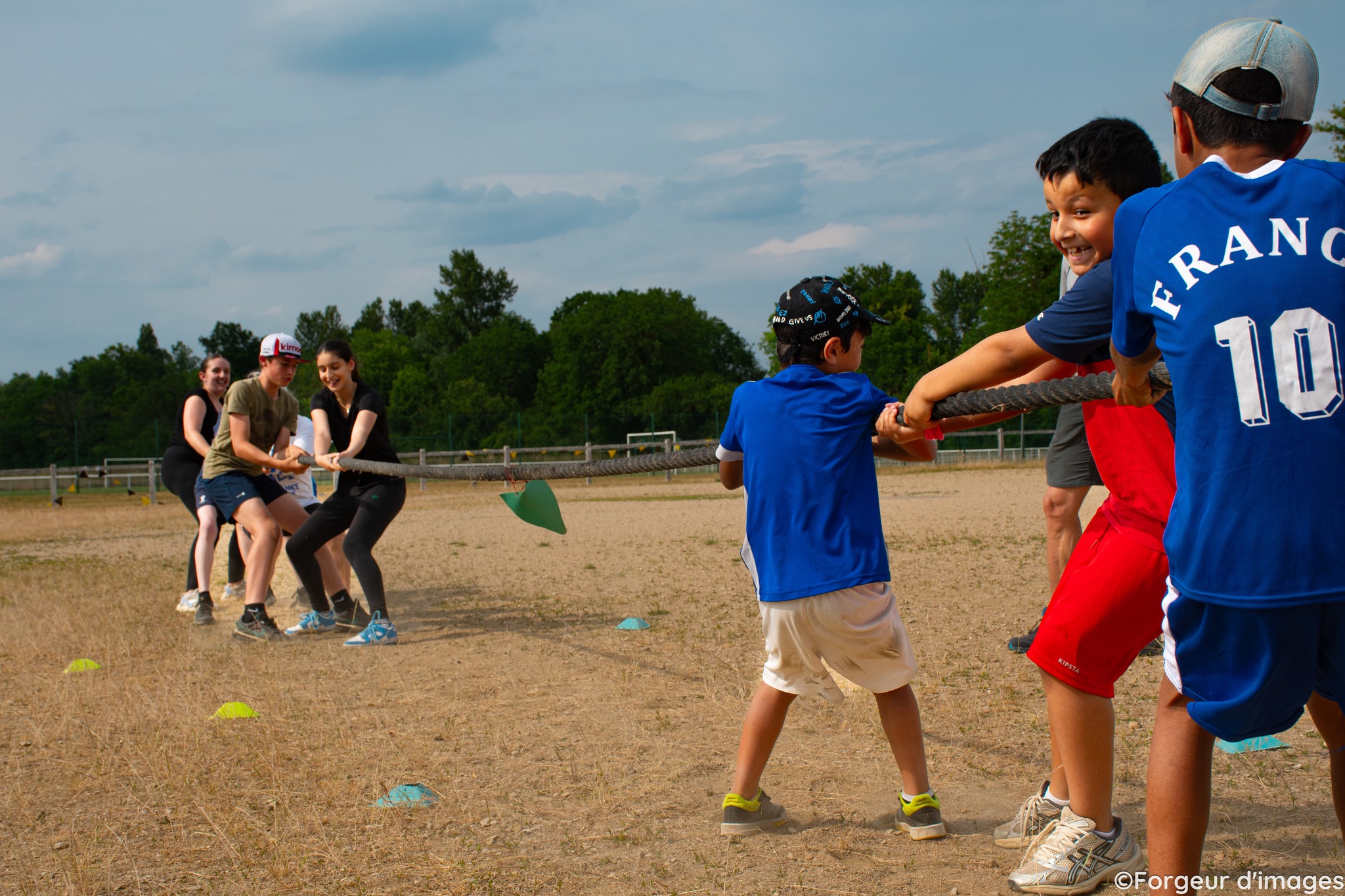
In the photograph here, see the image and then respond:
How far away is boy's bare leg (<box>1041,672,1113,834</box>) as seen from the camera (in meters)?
2.54

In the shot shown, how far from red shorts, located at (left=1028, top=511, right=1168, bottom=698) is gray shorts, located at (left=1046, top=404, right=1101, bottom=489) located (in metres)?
2.80

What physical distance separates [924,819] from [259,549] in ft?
16.7

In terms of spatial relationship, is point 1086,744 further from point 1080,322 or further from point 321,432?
point 321,432

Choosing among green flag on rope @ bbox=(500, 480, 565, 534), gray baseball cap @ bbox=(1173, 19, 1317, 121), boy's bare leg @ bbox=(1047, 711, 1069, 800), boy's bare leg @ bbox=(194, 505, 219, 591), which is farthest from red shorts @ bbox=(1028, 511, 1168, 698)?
boy's bare leg @ bbox=(194, 505, 219, 591)

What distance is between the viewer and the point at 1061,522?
17.9 ft

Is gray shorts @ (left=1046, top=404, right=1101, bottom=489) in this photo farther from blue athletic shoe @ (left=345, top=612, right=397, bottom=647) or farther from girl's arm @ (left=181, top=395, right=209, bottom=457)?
→ girl's arm @ (left=181, top=395, right=209, bottom=457)

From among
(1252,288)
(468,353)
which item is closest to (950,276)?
(468,353)

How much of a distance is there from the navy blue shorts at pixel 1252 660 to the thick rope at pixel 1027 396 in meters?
0.56

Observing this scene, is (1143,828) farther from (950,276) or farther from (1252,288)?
(950,276)

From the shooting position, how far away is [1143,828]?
2934 millimetres

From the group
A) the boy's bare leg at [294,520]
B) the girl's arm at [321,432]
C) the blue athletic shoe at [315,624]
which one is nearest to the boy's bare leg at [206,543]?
the boy's bare leg at [294,520]

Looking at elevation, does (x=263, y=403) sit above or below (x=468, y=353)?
below

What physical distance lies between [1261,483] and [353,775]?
3.19 metres

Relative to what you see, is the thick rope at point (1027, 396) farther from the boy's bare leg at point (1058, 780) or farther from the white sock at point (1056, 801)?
the white sock at point (1056, 801)
